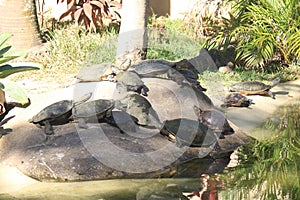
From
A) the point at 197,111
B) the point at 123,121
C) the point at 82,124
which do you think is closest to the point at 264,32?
the point at 197,111

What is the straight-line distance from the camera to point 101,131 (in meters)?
6.08

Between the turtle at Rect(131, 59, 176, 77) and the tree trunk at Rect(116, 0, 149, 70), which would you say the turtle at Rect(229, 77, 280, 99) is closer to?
the turtle at Rect(131, 59, 176, 77)

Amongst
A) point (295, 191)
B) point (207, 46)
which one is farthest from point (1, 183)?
point (207, 46)

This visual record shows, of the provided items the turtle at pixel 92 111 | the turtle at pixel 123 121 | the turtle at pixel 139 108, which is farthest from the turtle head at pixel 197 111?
the turtle at pixel 92 111

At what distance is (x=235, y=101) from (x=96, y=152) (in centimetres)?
279

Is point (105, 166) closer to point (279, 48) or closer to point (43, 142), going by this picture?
point (43, 142)

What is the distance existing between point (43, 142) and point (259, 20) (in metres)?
5.46

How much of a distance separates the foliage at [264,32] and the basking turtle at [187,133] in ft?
11.9

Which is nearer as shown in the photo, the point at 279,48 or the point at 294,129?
the point at 294,129

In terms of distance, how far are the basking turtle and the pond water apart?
366mm

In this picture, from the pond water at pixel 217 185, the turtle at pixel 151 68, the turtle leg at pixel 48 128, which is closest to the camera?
the pond water at pixel 217 185

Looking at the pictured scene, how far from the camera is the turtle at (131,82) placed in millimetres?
6941

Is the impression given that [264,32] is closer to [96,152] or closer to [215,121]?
[215,121]

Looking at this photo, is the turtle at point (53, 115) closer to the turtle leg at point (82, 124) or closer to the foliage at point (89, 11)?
the turtle leg at point (82, 124)
